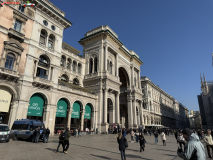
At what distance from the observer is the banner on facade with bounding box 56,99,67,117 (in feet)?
76.7

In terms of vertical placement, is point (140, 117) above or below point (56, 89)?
below

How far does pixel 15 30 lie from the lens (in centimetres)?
1895

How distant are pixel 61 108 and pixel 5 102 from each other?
8.41m

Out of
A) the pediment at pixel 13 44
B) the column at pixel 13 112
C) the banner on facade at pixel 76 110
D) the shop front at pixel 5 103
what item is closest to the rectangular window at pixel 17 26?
the pediment at pixel 13 44

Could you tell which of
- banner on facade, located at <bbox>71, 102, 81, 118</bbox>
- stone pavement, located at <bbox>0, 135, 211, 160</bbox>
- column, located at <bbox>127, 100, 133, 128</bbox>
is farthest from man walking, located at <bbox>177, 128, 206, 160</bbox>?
column, located at <bbox>127, 100, 133, 128</bbox>

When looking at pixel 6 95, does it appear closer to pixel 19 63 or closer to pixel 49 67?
pixel 19 63

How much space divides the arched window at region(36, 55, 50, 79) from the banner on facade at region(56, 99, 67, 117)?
4880 mm

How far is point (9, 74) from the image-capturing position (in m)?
17.2

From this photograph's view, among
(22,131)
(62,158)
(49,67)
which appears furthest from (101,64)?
(62,158)

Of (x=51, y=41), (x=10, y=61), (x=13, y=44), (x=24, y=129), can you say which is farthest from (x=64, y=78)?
(x=24, y=129)

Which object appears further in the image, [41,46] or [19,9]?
[41,46]

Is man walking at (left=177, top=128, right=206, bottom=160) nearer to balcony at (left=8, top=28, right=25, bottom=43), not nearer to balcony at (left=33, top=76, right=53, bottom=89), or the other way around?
balcony at (left=33, top=76, right=53, bottom=89)

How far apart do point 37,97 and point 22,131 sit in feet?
22.6

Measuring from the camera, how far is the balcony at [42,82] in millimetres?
20172
